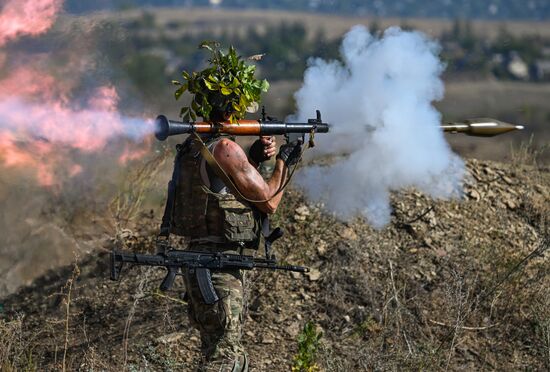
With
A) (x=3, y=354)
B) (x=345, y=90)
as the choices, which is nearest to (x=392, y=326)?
(x=345, y=90)

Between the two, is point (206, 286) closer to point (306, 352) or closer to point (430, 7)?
point (306, 352)

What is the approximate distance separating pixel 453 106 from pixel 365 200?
51.0 feet

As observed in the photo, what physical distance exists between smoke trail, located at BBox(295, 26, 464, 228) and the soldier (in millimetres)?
1552

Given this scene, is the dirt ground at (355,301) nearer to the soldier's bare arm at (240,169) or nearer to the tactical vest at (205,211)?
the tactical vest at (205,211)

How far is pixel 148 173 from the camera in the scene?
8.28 meters

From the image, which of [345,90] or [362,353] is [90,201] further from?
[362,353]

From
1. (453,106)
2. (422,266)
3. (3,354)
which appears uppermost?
(453,106)

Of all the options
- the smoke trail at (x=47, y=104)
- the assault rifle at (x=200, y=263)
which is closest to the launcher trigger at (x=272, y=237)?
the assault rifle at (x=200, y=263)

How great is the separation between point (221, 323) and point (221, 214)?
1.99ft

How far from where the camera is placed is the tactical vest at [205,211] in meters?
5.47

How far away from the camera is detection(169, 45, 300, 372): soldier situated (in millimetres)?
5336

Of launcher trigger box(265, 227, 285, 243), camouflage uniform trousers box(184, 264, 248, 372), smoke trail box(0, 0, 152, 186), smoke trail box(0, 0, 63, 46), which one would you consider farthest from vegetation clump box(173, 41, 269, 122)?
smoke trail box(0, 0, 63, 46)

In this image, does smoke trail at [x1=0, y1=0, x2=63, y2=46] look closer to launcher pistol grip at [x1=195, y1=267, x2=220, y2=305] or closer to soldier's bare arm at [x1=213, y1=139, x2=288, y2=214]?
soldier's bare arm at [x1=213, y1=139, x2=288, y2=214]

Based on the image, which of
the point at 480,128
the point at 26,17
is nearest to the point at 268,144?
the point at 480,128
